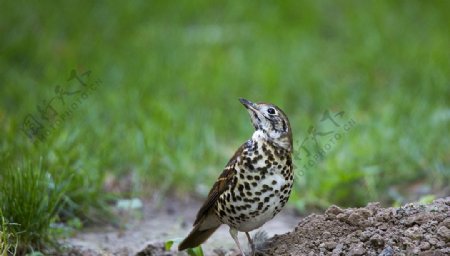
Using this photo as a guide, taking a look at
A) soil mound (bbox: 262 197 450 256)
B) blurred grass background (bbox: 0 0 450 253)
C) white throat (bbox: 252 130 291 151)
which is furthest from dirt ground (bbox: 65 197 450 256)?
blurred grass background (bbox: 0 0 450 253)

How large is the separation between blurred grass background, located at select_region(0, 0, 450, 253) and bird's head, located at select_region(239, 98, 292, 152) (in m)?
1.60

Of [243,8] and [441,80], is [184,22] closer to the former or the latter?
[243,8]

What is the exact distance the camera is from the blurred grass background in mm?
7273

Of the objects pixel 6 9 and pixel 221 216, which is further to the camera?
pixel 6 9

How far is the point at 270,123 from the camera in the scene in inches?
196

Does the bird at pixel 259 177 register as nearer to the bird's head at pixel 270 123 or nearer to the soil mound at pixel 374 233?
the bird's head at pixel 270 123

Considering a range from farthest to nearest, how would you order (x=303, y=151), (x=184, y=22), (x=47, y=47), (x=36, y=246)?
(x=184, y=22)
(x=47, y=47)
(x=303, y=151)
(x=36, y=246)

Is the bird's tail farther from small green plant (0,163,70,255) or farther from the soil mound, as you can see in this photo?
small green plant (0,163,70,255)

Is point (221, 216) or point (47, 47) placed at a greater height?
point (47, 47)

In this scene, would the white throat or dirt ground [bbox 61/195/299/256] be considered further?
dirt ground [bbox 61/195/299/256]

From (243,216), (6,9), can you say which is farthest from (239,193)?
(6,9)

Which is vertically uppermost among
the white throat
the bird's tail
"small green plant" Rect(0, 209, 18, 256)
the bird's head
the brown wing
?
the bird's head

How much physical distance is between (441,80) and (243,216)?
17.0 ft

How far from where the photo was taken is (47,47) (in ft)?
34.8
